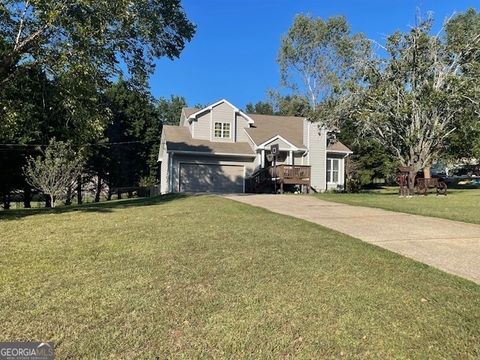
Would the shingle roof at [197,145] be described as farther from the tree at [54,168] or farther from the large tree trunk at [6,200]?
the large tree trunk at [6,200]

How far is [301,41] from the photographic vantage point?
1725 inches

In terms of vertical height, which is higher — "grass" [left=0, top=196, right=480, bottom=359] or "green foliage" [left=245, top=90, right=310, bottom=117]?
"green foliage" [left=245, top=90, right=310, bottom=117]

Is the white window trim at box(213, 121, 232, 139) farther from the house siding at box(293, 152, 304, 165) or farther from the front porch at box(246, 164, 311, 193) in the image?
the house siding at box(293, 152, 304, 165)

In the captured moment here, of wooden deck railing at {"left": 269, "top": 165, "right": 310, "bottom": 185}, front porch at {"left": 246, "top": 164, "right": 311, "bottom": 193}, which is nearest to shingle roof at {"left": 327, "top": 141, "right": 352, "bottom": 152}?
front porch at {"left": 246, "top": 164, "right": 311, "bottom": 193}

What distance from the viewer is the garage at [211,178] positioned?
2556 cm

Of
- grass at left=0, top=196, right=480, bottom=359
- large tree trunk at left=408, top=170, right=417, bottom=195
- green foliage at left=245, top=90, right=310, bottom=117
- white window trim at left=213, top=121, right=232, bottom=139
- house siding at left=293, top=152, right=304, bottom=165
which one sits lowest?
grass at left=0, top=196, right=480, bottom=359

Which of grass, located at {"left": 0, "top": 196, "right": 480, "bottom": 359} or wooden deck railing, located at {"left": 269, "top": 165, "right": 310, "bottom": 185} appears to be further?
wooden deck railing, located at {"left": 269, "top": 165, "right": 310, "bottom": 185}

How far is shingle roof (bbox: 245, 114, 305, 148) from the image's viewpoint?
2733 cm

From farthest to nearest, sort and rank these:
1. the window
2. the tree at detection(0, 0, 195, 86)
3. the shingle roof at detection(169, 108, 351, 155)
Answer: the window, the shingle roof at detection(169, 108, 351, 155), the tree at detection(0, 0, 195, 86)

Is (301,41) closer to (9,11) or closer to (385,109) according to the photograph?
(385,109)

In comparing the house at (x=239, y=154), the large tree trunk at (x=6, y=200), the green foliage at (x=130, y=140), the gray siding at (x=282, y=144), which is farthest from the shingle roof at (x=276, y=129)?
the large tree trunk at (x=6, y=200)

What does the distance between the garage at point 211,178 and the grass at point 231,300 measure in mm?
18139

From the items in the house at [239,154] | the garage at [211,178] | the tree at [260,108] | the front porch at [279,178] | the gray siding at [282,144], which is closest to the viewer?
the front porch at [279,178]

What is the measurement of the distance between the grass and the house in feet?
57.6
